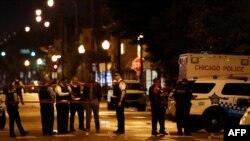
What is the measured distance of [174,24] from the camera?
36.3 metres

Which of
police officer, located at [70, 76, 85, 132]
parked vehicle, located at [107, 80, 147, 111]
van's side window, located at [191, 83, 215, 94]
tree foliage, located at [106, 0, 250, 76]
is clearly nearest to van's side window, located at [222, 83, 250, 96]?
van's side window, located at [191, 83, 215, 94]

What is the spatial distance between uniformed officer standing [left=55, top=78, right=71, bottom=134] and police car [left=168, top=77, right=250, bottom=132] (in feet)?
13.8

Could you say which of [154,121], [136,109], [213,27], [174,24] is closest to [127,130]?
[154,121]

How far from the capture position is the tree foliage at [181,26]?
32094 millimetres

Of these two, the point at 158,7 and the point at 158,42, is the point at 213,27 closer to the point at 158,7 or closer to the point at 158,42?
the point at 158,42

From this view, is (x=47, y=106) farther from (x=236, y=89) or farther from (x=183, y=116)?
(x=236, y=89)

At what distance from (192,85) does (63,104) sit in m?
4.45

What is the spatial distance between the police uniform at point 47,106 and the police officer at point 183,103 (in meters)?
3.94

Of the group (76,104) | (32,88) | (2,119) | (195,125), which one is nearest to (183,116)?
(195,125)

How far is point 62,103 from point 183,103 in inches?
155

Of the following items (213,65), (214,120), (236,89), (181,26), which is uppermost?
(181,26)

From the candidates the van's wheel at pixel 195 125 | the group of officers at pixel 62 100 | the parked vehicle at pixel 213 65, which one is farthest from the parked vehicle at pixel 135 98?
the group of officers at pixel 62 100

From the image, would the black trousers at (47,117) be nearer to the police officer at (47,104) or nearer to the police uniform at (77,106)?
the police officer at (47,104)

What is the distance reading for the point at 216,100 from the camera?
74.8 ft
